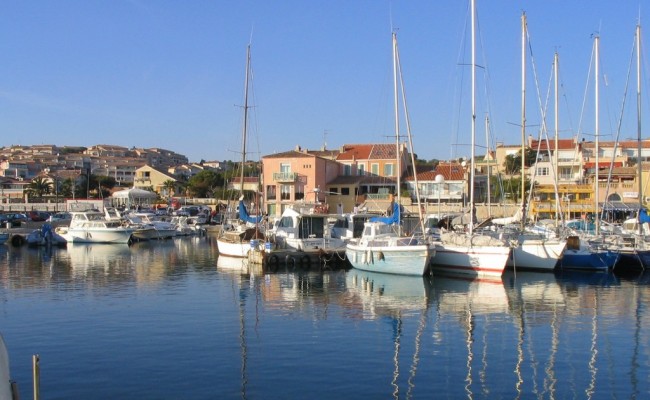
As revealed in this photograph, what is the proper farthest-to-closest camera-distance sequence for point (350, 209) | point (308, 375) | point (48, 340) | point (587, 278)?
point (350, 209) < point (587, 278) < point (48, 340) < point (308, 375)

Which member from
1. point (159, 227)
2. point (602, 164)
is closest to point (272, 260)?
point (159, 227)

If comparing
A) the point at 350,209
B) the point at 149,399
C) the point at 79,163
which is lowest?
the point at 149,399

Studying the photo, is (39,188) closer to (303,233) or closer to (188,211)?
(188,211)

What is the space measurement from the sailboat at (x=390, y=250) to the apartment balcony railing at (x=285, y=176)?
116 ft

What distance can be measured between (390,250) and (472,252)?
3961 millimetres

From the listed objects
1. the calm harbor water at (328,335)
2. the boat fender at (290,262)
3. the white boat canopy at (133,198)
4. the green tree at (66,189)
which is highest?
the green tree at (66,189)

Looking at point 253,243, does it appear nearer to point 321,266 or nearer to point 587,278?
point 321,266

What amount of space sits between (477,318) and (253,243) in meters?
18.5

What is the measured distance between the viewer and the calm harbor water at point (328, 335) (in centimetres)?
1538

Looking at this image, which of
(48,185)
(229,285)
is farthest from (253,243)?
(48,185)

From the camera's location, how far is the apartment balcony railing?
7325 centimetres

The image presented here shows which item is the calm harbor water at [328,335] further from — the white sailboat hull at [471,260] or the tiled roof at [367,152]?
the tiled roof at [367,152]

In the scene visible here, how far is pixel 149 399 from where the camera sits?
14.4 m

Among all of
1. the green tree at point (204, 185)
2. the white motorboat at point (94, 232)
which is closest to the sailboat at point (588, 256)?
the white motorboat at point (94, 232)
